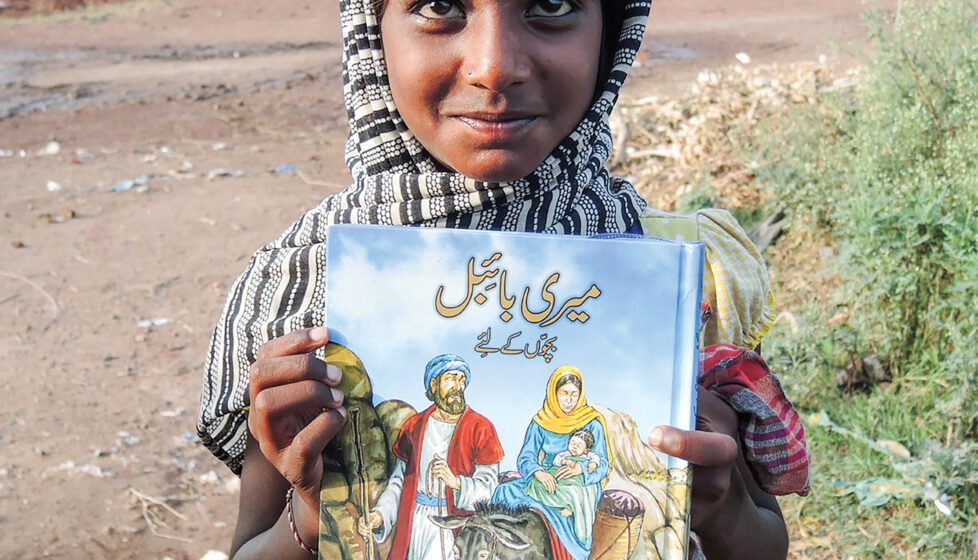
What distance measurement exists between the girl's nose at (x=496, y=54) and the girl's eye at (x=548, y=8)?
31mm

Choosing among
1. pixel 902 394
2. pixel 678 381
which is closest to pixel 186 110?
pixel 902 394

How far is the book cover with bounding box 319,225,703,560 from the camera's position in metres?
1.12

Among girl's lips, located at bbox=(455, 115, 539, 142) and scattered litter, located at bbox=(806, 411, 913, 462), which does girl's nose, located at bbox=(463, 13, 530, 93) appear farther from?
scattered litter, located at bbox=(806, 411, 913, 462)

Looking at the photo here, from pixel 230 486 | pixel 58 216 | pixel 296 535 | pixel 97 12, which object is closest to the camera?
pixel 296 535

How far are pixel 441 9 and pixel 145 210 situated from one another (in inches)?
217

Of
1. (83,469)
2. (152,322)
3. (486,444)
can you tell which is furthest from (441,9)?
(152,322)

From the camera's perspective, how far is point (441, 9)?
131 cm

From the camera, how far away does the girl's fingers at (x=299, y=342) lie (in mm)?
1170

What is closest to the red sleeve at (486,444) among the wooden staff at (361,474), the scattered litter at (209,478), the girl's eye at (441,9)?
the wooden staff at (361,474)

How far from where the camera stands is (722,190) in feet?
16.6

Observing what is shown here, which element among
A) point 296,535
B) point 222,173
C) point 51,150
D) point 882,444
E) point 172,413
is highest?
point 51,150

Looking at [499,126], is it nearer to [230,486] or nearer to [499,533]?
[499,533]

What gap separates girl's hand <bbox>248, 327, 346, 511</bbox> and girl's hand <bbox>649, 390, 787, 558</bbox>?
375 mm

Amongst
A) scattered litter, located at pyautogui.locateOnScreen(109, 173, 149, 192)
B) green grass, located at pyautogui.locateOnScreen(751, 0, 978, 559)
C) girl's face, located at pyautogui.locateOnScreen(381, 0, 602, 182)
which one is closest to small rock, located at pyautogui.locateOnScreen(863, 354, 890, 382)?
green grass, located at pyautogui.locateOnScreen(751, 0, 978, 559)
